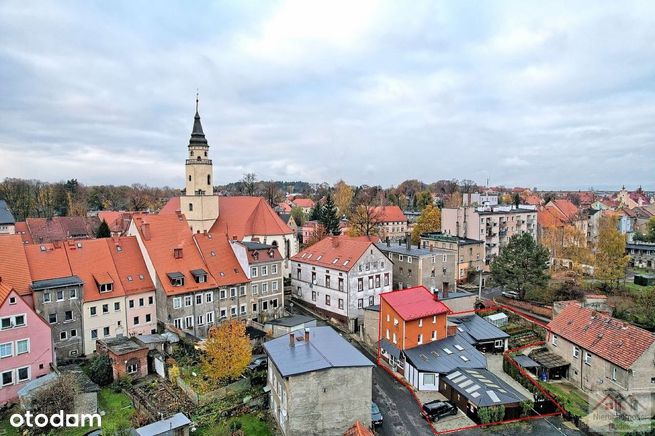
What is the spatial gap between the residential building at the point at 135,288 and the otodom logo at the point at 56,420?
11.5 meters

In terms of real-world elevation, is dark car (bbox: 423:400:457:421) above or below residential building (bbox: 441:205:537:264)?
below

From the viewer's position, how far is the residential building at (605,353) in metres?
29.8

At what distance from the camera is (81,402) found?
27.8 m

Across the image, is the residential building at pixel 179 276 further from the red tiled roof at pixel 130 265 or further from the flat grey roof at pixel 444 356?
the flat grey roof at pixel 444 356

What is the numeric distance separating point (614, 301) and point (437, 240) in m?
24.4

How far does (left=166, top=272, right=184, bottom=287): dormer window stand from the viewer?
39.7m

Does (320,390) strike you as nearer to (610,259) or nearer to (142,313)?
(142,313)

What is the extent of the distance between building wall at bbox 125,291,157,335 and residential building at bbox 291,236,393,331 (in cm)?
1766

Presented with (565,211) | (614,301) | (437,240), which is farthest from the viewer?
(565,211)

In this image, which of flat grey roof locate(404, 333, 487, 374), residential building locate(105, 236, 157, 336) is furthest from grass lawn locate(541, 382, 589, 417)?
residential building locate(105, 236, 157, 336)

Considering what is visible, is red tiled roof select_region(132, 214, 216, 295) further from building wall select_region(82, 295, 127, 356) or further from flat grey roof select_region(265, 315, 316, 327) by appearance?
flat grey roof select_region(265, 315, 316, 327)

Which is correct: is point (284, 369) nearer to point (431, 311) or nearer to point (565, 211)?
point (431, 311)

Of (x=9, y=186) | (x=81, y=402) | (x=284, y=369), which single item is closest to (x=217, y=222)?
(x=81, y=402)

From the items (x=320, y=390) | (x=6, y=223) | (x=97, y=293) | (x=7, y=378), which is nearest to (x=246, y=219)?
(x=97, y=293)
